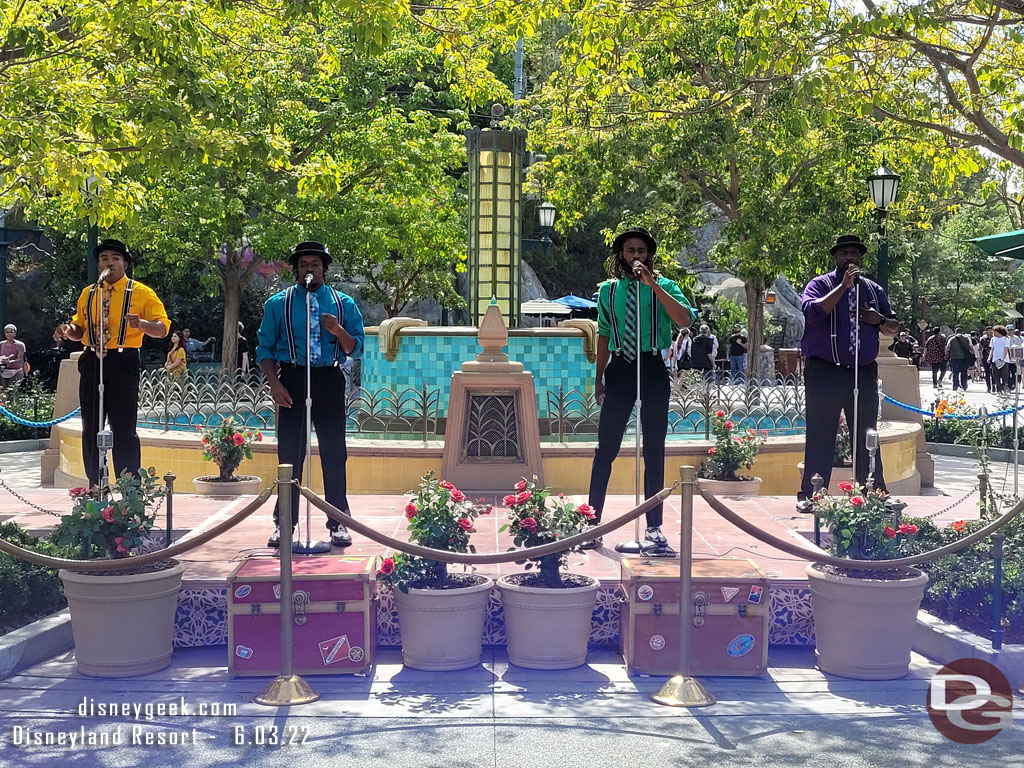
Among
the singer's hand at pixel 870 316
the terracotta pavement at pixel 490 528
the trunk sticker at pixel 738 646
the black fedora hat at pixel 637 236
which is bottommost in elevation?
the trunk sticker at pixel 738 646

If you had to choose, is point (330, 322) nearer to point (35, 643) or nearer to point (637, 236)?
point (637, 236)

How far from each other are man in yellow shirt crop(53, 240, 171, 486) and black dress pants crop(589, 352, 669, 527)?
319 cm

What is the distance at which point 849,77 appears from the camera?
9461 mm

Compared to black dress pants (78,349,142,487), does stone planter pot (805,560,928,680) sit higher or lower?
lower

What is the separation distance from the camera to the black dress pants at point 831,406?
877 cm

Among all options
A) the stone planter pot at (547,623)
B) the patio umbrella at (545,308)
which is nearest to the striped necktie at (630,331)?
the stone planter pot at (547,623)

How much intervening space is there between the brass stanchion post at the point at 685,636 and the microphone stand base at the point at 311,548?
2460 millimetres

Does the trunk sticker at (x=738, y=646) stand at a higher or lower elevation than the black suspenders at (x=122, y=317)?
lower

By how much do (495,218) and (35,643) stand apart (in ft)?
33.7

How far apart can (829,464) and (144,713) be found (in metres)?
5.46

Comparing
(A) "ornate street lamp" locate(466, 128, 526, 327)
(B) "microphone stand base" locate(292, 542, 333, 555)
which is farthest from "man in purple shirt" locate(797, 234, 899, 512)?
(A) "ornate street lamp" locate(466, 128, 526, 327)

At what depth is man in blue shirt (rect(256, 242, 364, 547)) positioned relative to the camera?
7406 millimetres

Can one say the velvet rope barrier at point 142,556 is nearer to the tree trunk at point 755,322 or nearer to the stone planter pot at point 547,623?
the stone planter pot at point 547,623

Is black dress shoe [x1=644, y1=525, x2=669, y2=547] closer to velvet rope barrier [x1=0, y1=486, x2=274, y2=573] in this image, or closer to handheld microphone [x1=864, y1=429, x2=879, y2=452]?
handheld microphone [x1=864, y1=429, x2=879, y2=452]
